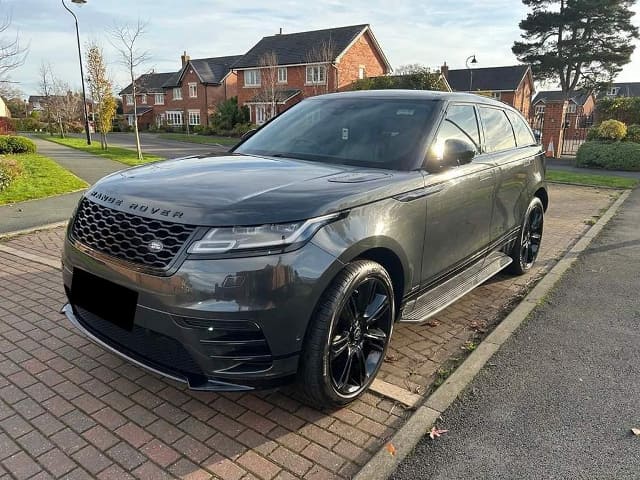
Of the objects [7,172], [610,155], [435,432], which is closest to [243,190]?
[435,432]

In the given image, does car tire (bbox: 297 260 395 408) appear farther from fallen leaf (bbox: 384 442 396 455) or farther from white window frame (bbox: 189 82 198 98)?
white window frame (bbox: 189 82 198 98)

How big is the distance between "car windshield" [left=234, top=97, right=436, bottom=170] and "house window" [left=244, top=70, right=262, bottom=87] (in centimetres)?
3888

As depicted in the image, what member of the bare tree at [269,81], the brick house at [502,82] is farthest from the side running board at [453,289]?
the brick house at [502,82]

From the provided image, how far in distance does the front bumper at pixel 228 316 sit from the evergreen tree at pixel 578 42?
148ft

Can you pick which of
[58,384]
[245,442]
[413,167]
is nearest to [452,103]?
[413,167]

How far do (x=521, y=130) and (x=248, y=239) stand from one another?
4201mm

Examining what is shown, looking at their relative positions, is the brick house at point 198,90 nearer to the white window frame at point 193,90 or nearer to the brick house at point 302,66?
the white window frame at point 193,90

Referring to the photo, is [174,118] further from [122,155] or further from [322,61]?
[122,155]

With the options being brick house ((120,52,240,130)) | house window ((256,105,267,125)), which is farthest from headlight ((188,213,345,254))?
brick house ((120,52,240,130))

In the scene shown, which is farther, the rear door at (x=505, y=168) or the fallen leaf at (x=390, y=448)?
the rear door at (x=505, y=168)

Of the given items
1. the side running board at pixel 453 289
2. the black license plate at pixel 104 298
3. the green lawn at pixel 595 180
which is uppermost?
the black license plate at pixel 104 298

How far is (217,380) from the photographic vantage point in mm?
2334

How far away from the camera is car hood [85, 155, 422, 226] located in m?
2.29

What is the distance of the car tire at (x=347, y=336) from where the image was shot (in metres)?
2.43
